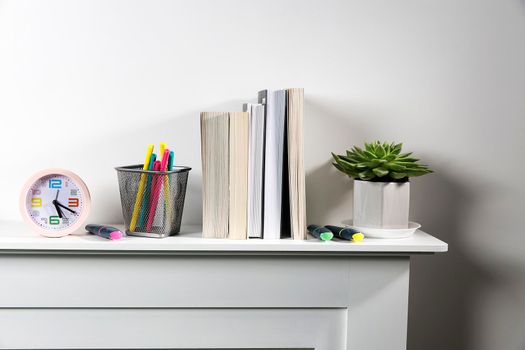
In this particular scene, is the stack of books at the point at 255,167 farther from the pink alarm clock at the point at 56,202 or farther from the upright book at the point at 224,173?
the pink alarm clock at the point at 56,202

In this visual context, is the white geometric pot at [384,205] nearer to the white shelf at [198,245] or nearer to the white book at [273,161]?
the white shelf at [198,245]

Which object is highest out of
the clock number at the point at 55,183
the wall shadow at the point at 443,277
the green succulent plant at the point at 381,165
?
the green succulent plant at the point at 381,165

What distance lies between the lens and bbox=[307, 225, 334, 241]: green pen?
0.99m

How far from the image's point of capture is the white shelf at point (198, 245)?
94 centimetres

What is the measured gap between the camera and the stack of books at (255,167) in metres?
1.00

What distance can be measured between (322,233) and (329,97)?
0.97ft

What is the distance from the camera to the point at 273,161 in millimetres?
1020

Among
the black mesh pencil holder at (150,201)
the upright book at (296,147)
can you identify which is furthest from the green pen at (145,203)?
the upright book at (296,147)

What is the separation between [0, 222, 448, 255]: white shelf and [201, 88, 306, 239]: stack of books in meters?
0.04

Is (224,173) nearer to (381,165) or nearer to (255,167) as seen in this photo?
(255,167)

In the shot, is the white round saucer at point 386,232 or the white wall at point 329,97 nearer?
the white round saucer at point 386,232

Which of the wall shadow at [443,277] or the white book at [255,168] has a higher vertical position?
the white book at [255,168]
